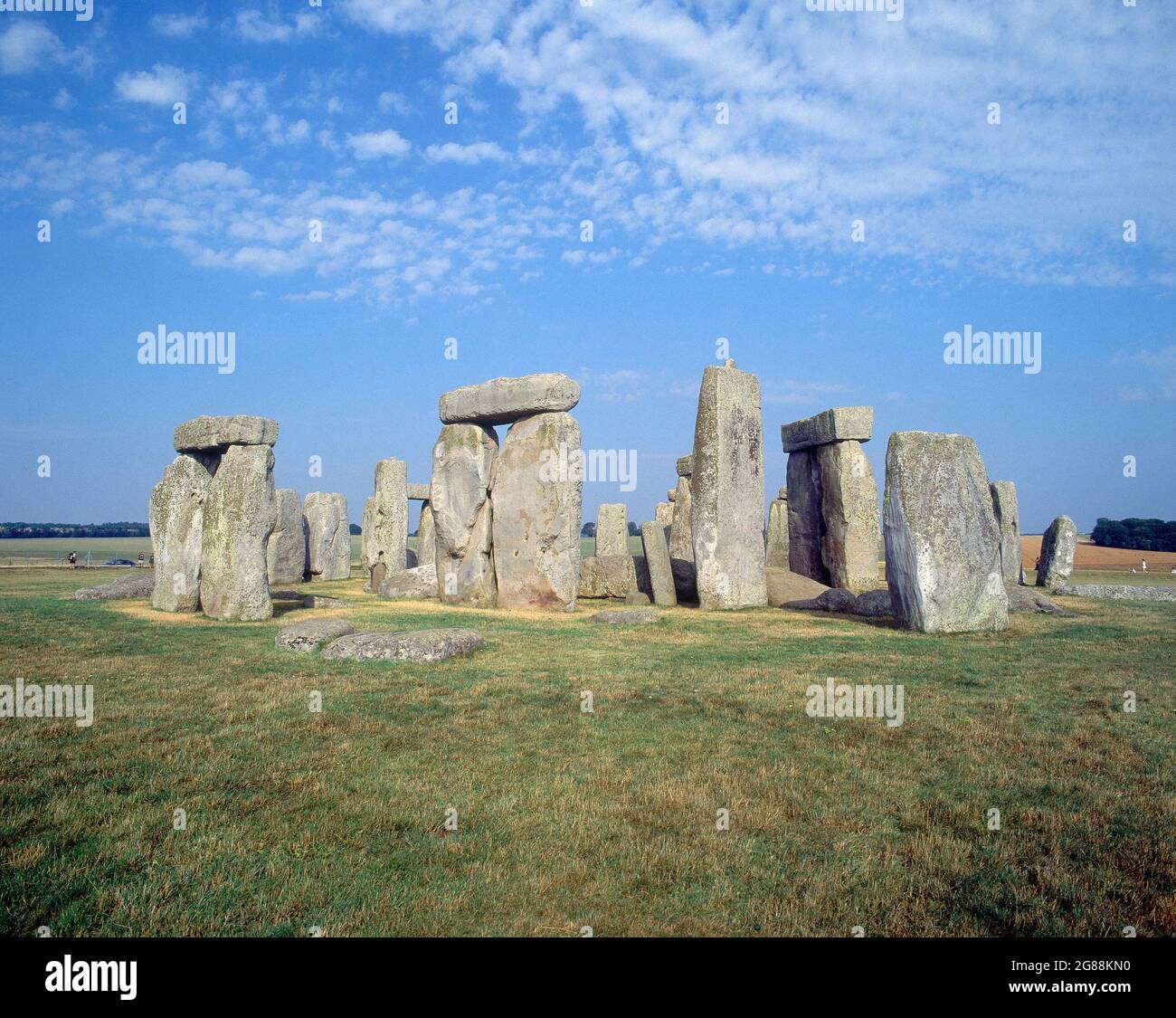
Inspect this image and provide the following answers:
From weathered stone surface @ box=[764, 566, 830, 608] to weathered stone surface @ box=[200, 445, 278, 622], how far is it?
26.2ft

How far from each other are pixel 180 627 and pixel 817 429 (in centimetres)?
1256

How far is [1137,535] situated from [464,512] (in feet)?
117

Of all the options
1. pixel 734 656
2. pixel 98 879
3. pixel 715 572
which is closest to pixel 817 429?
pixel 715 572

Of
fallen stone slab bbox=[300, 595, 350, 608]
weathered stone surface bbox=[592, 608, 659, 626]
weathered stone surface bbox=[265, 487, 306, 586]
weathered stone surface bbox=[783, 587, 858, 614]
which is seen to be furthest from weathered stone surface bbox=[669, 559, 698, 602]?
weathered stone surface bbox=[265, 487, 306, 586]

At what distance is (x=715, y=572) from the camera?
12.2 metres

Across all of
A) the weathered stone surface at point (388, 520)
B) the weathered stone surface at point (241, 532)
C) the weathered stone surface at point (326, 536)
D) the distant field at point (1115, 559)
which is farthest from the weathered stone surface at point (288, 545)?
the distant field at point (1115, 559)

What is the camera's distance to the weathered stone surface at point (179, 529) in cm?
1112

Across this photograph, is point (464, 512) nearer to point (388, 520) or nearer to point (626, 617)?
point (626, 617)

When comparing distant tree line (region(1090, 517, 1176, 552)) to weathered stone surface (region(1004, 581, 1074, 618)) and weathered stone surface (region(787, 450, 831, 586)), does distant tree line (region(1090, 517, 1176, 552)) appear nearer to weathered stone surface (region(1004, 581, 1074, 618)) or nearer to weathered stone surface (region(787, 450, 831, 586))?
weathered stone surface (region(787, 450, 831, 586))

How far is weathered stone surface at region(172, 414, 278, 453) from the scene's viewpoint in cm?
1043

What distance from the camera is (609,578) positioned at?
14.4 metres

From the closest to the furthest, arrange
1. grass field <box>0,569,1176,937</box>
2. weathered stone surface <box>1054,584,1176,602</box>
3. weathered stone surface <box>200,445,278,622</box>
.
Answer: grass field <box>0,569,1176,937</box> → weathered stone surface <box>200,445,278,622</box> → weathered stone surface <box>1054,584,1176,602</box>
